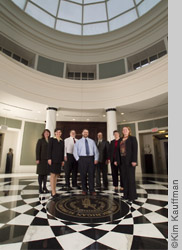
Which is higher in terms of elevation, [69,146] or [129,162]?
[69,146]

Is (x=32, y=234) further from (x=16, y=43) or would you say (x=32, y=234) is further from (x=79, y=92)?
(x=16, y=43)

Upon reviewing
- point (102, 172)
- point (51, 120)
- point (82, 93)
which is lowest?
point (102, 172)

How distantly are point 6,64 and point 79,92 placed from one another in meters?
3.04

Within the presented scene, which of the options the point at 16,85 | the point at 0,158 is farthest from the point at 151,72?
the point at 0,158

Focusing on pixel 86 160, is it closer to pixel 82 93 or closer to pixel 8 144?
pixel 82 93

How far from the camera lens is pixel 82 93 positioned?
250 inches

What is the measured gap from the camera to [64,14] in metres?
7.99

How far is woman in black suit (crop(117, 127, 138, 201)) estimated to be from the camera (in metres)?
2.41

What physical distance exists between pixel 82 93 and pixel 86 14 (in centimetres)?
568

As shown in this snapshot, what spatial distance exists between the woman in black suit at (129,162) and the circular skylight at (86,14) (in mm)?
7962

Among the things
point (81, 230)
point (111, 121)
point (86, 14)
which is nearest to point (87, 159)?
point (81, 230)

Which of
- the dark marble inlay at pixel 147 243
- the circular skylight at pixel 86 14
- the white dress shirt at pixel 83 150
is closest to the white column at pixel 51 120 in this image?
the white dress shirt at pixel 83 150

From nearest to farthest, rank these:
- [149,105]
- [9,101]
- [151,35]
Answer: [9,101] → [149,105] → [151,35]

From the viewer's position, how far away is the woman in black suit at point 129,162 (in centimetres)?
241
